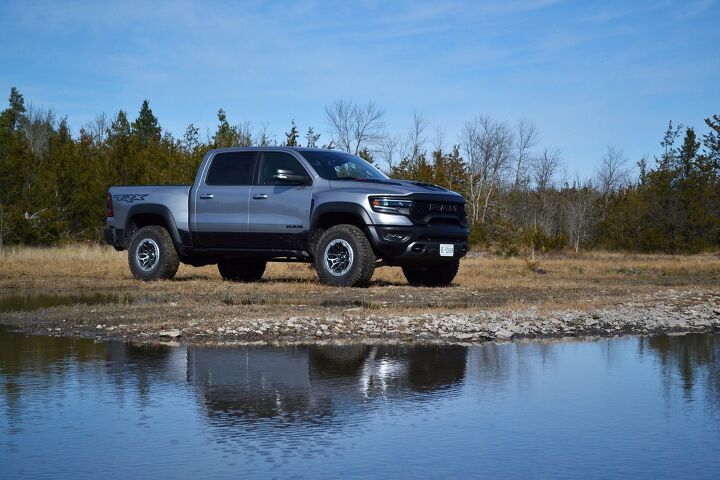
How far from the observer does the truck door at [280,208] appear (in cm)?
1623

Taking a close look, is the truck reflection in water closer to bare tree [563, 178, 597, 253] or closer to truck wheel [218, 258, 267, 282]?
truck wheel [218, 258, 267, 282]

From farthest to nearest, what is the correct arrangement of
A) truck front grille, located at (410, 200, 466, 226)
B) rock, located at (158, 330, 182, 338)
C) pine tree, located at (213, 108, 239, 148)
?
pine tree, located at (213, 108, 239, 148) < truck front grille, located at (410, 200, 466, 226) < rock, located at (158, 330, 182, 338)

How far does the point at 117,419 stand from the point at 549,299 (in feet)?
29.7

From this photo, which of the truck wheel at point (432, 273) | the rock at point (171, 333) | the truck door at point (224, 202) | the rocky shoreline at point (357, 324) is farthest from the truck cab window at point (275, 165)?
the rock at point (171, 333)

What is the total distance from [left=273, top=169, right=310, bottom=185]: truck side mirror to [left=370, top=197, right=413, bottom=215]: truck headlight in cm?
126

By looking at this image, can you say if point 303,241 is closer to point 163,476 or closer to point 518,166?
point 163,476

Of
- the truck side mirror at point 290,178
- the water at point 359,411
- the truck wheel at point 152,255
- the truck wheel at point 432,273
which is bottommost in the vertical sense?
the water at point 359,411

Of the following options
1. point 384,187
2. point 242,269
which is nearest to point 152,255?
point 242,269

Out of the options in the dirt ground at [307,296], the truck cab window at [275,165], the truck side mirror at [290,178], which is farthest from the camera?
the truck cab window at [275,165]

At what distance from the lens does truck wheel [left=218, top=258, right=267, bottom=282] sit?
60.9 ft

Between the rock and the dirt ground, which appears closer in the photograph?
the rock

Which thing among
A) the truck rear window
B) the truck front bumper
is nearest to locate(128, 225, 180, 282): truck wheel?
the truck rear window

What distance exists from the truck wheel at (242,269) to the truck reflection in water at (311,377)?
30.5 ft

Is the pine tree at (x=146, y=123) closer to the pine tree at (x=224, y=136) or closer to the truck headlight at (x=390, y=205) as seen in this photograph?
the pine tree at (x=224, y=136)
